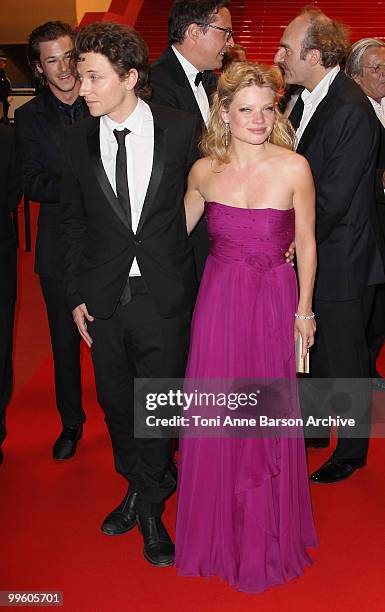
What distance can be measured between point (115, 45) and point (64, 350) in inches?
61.9

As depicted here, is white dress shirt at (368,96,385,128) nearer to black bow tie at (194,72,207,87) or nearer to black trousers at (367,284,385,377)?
black trousers at (367,284,385,377)

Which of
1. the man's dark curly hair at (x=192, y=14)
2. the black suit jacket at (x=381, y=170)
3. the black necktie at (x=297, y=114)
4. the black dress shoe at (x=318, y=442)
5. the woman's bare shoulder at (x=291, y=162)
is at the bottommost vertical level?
the black dress shoe at (x=318, y=442)

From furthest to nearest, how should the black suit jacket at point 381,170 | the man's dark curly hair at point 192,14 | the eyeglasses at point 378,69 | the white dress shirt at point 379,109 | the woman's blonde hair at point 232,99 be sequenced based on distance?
the white dress shirt at point 379,109 → the eyeglasses at point 378,69 → the black suit jacket at point 381,170 → the man's dark curly hair at point 192,14 → the woman's blonde hair at point 232,99

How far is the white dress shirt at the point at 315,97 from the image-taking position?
322cm

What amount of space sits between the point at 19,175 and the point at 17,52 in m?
15.4

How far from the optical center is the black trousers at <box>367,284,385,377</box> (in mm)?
4355

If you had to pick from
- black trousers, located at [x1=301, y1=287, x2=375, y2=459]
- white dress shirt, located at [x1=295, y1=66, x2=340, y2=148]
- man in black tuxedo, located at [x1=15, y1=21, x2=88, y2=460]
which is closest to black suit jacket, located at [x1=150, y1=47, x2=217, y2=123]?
man in black tuxedo, located at [x1=15, y1=21, x2=88, y2=460]

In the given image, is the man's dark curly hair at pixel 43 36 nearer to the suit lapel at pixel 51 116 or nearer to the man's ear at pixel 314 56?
the suit lapel at pixel 51 116

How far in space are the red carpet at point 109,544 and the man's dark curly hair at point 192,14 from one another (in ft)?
6.40

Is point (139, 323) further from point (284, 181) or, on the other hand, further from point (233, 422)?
point (284, 181)

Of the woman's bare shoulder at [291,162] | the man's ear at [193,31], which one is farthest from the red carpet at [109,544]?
the man's ear at [193,31]

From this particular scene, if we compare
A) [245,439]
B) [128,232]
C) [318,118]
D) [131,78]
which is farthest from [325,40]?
[245,439]

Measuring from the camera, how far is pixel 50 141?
334 cm

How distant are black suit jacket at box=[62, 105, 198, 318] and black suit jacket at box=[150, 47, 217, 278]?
533mm
